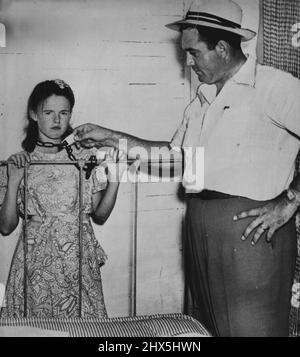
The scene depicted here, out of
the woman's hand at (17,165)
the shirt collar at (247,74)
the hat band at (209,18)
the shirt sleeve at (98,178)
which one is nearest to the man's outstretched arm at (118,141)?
the shirt sleeve at (98,178)

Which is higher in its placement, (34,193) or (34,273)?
(34,193)

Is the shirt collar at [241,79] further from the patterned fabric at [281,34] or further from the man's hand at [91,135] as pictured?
the man's hand at [91,135]

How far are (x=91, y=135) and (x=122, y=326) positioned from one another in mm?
770

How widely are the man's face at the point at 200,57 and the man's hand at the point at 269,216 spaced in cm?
55

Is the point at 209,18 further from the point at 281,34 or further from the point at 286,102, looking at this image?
the point at 286,102

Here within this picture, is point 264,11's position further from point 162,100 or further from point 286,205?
point 286,205

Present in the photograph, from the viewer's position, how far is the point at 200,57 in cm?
221

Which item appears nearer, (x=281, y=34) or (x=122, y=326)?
(x=122, y=326)

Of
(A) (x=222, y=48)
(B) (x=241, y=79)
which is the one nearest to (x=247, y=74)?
(B) (x=241, y=79)

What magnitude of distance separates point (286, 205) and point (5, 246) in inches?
45.6

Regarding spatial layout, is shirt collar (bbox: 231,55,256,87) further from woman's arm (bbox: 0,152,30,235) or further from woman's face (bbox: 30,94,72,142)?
woman's arm (bbox: 0,152,30,235)

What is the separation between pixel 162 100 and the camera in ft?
7.27

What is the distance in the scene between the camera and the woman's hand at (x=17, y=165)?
2158mm
